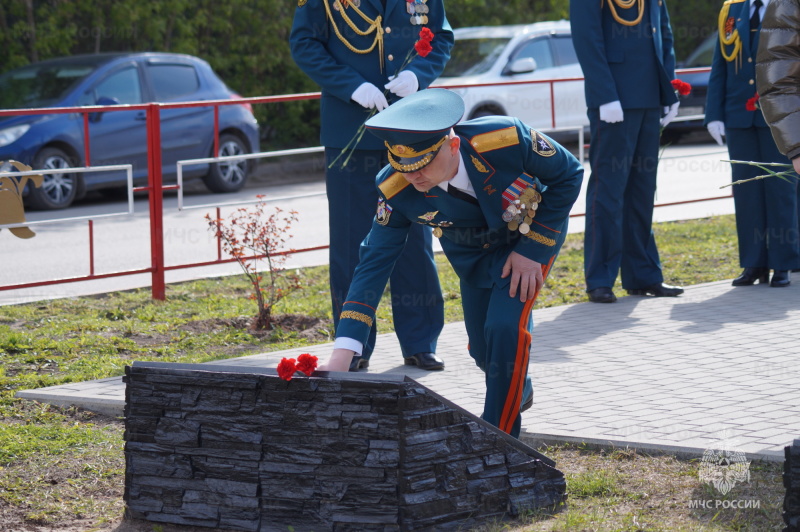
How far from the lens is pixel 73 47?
16844 millimetres

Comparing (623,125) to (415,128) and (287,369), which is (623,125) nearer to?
(415,128)

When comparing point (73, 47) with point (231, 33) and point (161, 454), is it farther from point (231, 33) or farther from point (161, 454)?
point (161, 454)

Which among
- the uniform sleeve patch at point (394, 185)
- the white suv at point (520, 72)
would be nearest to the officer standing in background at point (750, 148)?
the uniform sleeve patch at point (394, 185)

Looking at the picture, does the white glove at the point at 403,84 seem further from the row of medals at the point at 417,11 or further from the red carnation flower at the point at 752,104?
the red carnation flower at the point at 752,104

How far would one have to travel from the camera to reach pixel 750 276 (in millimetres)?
7703

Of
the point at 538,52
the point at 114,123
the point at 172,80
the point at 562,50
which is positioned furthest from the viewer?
the point at 562,50

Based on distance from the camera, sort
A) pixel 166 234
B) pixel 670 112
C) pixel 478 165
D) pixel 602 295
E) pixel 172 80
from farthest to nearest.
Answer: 1. pixel 172 80
2. pixel 166 234
3. pixel 670 112
4. pixel 602 295
5. pixel 478 165

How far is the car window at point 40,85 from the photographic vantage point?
12.7m

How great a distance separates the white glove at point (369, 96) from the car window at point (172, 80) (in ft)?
27.8

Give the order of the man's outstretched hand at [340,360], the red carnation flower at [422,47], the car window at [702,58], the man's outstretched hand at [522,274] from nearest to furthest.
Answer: the man's outstretched hand at [340,360] < the man's outstretched hand at [522,274] < the red carnation flower at [422,47] < the car window at [702,58]

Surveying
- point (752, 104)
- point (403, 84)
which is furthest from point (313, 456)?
point (752, 104)

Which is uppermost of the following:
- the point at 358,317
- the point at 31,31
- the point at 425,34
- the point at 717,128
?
the point at 425,34

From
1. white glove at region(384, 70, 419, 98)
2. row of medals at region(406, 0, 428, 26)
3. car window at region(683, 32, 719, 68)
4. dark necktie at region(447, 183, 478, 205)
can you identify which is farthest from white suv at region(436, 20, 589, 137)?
dark necktie at region(447, 183, 478, 205)

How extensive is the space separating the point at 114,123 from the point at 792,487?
1050 cm
